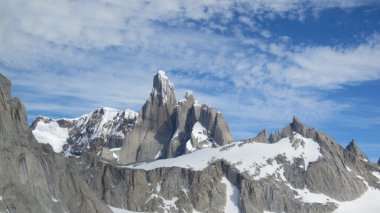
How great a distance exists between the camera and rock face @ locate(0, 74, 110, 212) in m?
158

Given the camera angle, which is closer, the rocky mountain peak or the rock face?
the rock face

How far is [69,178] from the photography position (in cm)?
18525

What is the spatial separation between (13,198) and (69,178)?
30894 mm

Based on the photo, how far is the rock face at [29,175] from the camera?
157625 millimetres

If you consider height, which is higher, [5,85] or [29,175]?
[5,85]

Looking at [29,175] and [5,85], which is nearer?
[29,175]

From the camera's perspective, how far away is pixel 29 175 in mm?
164250

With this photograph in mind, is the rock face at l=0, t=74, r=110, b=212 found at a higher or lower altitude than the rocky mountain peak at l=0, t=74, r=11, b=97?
lower

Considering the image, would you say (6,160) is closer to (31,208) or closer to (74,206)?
(31,208)

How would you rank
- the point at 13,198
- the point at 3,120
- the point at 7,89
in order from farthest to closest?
the point at 7,89, the point at 3,120, the point at 13,198

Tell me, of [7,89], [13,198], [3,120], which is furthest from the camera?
[7,89]

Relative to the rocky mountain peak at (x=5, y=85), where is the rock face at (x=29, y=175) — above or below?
below

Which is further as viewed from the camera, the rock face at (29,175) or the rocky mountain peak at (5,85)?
the rocky mountain peak at (5,85)

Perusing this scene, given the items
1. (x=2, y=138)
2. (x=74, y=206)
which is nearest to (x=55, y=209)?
(x=74, y=206)
